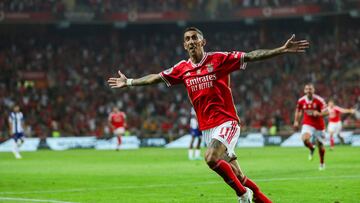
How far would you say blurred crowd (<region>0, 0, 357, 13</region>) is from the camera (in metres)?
57.7

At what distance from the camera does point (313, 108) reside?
81.7ft

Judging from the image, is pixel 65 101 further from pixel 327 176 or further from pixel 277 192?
pixel 277 192

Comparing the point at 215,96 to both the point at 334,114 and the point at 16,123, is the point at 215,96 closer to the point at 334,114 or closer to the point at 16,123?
the point at 16,123

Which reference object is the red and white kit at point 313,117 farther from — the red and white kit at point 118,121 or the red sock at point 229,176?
the red and white kit at point 118,121

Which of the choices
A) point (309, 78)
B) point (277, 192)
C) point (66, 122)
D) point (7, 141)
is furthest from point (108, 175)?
point (309, 78)

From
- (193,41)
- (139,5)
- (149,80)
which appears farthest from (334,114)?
(193,41)

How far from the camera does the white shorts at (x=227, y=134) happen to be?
39.7 feet

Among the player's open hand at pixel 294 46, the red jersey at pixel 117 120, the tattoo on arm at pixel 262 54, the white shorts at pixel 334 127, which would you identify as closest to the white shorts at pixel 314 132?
the tattoo on arm at pixel 262 54

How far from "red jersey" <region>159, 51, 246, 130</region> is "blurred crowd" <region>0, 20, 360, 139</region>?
116 feet

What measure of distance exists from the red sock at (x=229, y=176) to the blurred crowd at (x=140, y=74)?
3591 centimetres

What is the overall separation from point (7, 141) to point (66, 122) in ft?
24.0

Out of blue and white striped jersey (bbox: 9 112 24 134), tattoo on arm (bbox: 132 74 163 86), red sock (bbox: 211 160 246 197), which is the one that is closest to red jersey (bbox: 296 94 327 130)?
tattoo on arm (bbox: 132 74 163 86)

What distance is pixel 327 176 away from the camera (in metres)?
20.6

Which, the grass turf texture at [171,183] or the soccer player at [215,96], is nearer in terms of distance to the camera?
the soccer player at [215,96]
